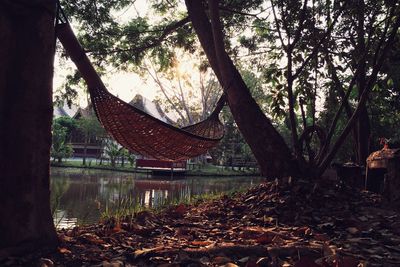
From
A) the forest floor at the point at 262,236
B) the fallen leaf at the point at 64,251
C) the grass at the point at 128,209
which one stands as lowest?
the grass at the point at 128,209

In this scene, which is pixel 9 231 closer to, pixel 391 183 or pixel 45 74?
pixel 45 74

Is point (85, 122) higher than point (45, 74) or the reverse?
higher

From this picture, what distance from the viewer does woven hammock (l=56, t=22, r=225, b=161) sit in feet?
6.56

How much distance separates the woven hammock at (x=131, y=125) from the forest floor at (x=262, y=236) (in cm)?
43

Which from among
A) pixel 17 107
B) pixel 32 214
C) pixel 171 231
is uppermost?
pixel 17 107

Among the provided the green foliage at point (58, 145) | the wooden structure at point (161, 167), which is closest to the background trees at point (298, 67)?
the wooden structure at point (161, 167)

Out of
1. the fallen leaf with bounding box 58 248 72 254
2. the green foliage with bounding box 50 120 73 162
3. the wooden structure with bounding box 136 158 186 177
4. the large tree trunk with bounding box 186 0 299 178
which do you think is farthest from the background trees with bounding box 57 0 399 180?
the green foliage with bounding box 50 120 73 162

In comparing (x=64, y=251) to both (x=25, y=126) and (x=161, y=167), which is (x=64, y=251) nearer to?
(x=25, y=126)

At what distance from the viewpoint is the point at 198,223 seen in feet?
7.61

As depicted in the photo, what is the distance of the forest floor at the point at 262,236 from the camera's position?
1446 mm

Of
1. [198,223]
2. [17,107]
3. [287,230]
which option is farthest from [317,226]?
[17,107]

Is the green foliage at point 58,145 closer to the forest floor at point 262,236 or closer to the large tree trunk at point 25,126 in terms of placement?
the forest floor at point 262,236

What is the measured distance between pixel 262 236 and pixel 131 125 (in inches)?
37.5

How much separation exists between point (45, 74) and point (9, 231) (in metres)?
0.63
